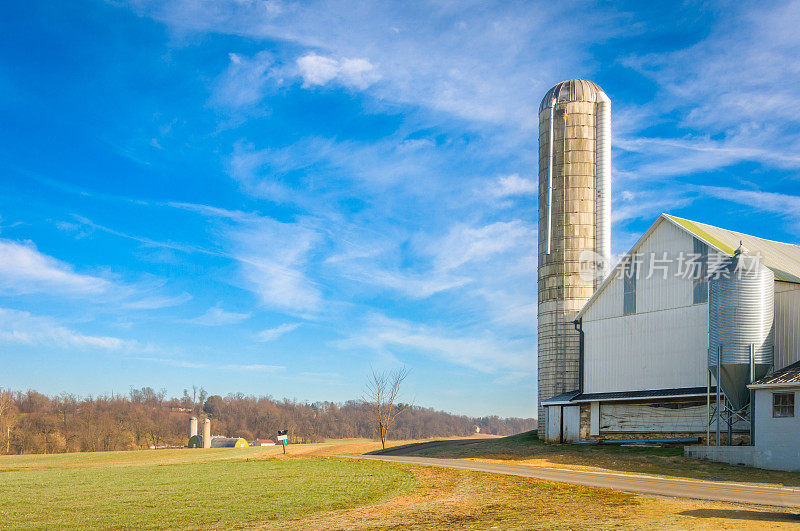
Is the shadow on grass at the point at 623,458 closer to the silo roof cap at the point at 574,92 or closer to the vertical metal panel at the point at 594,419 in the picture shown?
the vertical metal panel at the point at 594,419

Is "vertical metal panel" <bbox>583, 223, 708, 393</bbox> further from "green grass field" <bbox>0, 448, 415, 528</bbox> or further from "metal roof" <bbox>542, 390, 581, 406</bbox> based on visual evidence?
"green grass field" <bbox>0, 448, 415, 528</bbox>

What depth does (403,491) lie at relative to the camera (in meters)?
21.0

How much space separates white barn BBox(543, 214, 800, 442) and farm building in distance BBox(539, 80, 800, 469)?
60 millimetres

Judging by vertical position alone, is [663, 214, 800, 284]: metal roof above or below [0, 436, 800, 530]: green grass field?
above

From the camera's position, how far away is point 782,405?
92.9ft

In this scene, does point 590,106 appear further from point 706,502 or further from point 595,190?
point 706,502

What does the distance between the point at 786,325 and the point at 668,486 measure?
15.1 metres

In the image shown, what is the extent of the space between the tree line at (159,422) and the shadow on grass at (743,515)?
195 ft

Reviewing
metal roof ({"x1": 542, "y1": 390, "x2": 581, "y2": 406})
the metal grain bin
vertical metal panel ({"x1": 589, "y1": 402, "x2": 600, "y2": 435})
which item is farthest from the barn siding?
the metal grain bin

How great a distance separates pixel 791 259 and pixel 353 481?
28261 mm

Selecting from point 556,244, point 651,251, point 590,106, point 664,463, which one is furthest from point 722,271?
point 590,106

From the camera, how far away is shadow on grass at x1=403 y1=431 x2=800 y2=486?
25.6m

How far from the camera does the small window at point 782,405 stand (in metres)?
28.0

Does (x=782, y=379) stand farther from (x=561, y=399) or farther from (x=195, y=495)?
(x=195, y=495)
